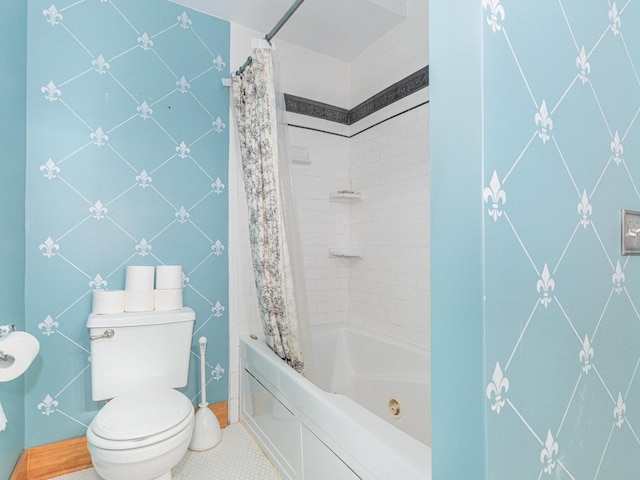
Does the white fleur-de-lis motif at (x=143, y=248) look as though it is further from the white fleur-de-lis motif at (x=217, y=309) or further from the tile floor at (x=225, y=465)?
the tile floor at (x=225, y=465)

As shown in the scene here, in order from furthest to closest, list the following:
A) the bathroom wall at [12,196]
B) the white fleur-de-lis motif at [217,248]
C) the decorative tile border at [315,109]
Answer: the decorative tile border at [315,109], the white fleur-de-lis motif at [217,248], the bathroom wall at [12,196]

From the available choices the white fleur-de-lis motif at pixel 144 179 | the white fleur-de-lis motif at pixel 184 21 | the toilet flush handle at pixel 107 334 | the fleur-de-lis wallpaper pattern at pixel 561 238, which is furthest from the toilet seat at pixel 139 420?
the white fleur-de-lis motif at pixel 184 21

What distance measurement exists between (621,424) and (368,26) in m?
2.53

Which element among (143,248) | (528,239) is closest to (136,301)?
(143,248)

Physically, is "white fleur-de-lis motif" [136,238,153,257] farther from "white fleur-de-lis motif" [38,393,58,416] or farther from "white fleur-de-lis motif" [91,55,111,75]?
"white fleur-de-lis motif" [91,55,111,75]

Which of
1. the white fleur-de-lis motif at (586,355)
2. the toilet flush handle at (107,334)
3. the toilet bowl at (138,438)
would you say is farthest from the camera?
the toilet flush handle at (107,334)

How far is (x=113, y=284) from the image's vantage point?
1906 millimetres

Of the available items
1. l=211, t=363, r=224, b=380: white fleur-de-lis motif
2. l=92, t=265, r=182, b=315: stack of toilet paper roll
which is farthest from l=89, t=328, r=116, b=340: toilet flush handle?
l=211, t=363, r=224, b=380: white fleur-de-lis motif

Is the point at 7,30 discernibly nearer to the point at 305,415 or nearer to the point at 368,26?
the point at 368,26

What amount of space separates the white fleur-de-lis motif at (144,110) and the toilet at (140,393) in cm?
115

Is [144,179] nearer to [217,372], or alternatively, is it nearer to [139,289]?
[139,289]

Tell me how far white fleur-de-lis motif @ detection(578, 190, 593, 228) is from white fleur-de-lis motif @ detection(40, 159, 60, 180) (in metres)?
2.24

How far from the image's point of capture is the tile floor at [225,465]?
1.74 m

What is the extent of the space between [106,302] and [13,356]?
58 centimetres
